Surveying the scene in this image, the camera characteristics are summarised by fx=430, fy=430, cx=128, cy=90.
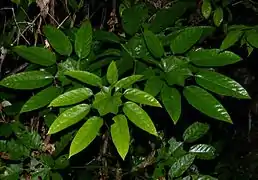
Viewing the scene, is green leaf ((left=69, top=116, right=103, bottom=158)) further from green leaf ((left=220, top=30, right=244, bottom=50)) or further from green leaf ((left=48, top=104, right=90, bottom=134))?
green leaf ((left=220, top=30, right=244, bottom=50))

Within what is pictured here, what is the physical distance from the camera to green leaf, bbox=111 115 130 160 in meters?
0.72

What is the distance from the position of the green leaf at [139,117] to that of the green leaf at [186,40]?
0.73ft

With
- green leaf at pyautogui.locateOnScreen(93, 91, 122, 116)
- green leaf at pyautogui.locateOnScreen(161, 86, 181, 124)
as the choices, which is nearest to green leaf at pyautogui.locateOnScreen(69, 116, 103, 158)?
green leaf at pyautogui.locateOnScreen(93, 91, 122, 116)

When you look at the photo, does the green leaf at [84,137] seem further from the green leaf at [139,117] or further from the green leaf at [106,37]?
the green leaf at [106,37]

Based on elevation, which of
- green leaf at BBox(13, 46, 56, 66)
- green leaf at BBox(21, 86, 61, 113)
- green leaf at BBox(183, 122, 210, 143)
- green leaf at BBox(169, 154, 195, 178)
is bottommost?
green leaf at BBox(169, 154, 195, 178)

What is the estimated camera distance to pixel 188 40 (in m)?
0.94

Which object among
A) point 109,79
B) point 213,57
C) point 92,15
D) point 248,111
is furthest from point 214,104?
point 248,111

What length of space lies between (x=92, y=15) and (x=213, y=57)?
0.63m

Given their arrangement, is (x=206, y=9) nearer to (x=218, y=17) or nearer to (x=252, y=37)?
(x=218, y=17)

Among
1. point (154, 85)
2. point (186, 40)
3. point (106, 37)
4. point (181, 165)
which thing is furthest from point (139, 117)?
point (181, 165)

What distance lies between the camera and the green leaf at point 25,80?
3.21 ft

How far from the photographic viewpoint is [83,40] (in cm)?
98

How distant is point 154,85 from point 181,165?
1.23ft

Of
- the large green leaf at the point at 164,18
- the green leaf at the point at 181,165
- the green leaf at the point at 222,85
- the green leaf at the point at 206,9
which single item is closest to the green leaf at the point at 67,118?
the green leaf at the point at 222,85
